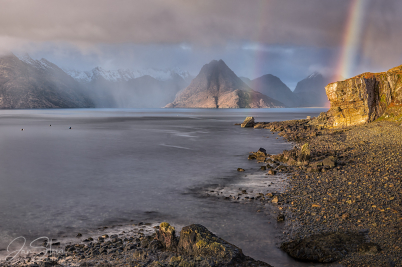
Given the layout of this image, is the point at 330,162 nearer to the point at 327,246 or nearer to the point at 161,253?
the point at 327,246

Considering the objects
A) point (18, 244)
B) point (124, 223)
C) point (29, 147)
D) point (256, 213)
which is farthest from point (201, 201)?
point (29, 147)

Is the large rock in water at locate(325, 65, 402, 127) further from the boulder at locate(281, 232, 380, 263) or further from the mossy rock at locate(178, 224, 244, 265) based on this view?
the mossy rock at locate(178, 224, 244, 265)

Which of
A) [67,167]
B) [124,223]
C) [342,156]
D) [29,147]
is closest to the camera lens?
[124,223]

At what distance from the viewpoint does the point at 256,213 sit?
13375 millimetres

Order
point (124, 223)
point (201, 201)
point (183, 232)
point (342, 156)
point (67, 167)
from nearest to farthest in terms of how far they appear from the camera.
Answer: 1. point (183, 232)
2. point (124, 223)
3. point (201, 201)
4. point (342, 156)
5. point (67, 167)

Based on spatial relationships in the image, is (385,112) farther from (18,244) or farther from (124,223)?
(18,244)

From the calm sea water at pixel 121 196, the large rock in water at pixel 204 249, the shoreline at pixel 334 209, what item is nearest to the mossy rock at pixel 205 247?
the large rock in water at pixel 204 249

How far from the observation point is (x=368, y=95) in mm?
43469

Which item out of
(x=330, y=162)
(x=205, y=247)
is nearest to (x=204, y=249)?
(x=205, y=247)

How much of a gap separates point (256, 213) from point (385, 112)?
3931 cm

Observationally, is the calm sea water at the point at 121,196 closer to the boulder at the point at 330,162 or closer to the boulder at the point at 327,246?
the boulder at the point at 327,246

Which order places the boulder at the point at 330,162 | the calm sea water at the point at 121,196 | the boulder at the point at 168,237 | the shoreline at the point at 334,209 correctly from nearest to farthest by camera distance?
the shoreline at the point at 334,209, the boulder at the point at 168,237, the calm sea water at the point at 121,196, the boulder at the point at 330,162

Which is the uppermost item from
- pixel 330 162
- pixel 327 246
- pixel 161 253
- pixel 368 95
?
pixel 368 95

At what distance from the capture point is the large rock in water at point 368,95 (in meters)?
43.1
